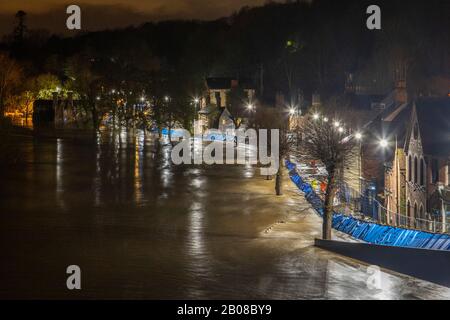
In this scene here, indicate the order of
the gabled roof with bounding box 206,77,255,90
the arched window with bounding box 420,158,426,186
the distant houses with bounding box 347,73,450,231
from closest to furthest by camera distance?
the distant houses with bounding box 347,73,450,231
the arched window with bounding box 420,158,426,186
the gabled roof with bounding box 206,77,255,90

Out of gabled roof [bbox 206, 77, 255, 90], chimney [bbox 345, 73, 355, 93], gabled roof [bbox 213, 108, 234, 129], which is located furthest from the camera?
gabled roof [bbox 206, 77, 255, 90]

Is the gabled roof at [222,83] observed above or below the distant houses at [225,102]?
above

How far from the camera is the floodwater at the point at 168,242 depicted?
53.5 feet

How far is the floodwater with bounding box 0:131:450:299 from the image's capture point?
16.3m

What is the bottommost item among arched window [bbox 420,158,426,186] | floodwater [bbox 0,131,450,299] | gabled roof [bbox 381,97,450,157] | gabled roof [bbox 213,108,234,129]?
floodwater [bbox 0,131,450,299]

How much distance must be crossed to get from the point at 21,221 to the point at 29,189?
8395 millimetres

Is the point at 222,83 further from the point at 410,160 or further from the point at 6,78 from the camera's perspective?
the point at 410,160

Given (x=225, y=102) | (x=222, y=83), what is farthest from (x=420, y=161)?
(x=222, y=83)

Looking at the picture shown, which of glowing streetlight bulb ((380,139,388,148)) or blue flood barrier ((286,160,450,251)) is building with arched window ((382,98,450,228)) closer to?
glowing streetlight bulb ((380,139,388,148))

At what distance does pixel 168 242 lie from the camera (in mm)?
21453

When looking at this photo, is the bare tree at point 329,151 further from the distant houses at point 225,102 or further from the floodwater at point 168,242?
the distant houses at point 225,102

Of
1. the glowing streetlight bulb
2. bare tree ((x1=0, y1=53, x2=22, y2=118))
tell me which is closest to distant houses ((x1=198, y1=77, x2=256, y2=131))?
bare tree ((x1=0, y1=53, x2=22, y2=118))

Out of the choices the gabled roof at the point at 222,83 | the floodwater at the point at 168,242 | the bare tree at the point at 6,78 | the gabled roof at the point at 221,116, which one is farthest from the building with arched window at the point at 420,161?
the bare tree at the point at 6,78
